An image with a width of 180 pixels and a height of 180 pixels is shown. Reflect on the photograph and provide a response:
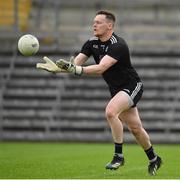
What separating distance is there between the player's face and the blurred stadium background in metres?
9.94

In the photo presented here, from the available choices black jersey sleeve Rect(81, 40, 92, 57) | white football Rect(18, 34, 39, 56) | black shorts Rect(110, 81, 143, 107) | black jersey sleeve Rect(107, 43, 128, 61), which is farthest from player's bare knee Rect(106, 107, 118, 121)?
white football Rect(18, 34, 39, 56)

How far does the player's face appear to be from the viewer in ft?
39.5

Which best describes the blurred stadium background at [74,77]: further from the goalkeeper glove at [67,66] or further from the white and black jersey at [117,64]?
the goalkeeper glove at [67,66]

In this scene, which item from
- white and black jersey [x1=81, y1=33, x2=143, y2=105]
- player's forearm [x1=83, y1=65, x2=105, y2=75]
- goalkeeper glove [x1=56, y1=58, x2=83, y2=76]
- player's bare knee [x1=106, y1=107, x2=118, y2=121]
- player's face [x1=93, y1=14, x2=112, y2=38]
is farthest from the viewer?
Result: player's face [x1=93, y1=14, x2=112, y2=38]

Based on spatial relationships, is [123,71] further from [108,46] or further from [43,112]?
[43,112]

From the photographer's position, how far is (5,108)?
75.8 ft

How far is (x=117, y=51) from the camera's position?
11797 millimetres

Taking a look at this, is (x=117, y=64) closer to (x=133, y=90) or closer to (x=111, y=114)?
(x=133, y=90)

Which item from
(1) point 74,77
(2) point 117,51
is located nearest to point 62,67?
(2) point 117,51

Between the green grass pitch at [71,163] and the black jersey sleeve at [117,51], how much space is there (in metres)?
1.75

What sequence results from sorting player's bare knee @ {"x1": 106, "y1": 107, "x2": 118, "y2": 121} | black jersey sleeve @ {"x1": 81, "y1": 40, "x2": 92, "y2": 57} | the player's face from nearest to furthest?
player's bare knee @ {"x1": 106, "y1": 107, "x2": 118, "y2": 121} → the player's face → black jersey sleeve @ {"x1": 81, "y1": 40, "x2": 92, "y2": 57}

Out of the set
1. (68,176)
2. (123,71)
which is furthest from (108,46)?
(68,176)

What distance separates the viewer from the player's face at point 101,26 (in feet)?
39.5

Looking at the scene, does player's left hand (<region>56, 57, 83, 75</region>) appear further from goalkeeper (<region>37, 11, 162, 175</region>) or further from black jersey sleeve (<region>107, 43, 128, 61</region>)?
black jersey sleeve (<region>107, 43, 128, 61</region>)
